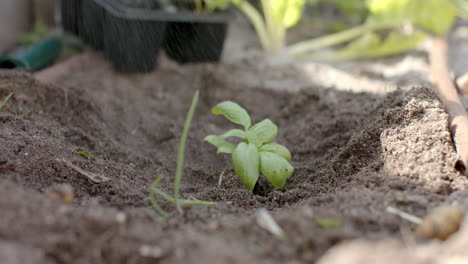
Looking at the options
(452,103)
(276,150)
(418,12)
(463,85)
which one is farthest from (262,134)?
(418,12)

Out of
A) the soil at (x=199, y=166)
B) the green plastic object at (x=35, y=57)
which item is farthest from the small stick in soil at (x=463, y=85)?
the green plastic object at (x=35, y=57)

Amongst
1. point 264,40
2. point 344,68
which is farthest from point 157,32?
point 344,68

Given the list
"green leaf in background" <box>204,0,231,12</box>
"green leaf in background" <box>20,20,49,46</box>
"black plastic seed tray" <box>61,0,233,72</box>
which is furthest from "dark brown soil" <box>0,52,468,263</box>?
"green leaf in background" <box>20,20,49,46</box>

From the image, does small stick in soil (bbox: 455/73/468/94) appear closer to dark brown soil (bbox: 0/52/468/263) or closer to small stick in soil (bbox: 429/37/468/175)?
small stick in soil (bbox: 429/37/468/175)

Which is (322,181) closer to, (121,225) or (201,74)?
(121,225)

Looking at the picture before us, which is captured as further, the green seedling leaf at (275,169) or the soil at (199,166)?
the green seedling leaf at (275,169)

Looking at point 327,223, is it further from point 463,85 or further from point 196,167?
point 463,85

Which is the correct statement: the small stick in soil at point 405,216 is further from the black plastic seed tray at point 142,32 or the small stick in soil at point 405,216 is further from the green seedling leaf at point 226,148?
the black plastic seed tray at point 142,32

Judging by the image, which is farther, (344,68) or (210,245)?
(344,68)
